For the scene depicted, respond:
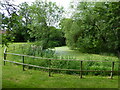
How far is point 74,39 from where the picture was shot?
1153 cm

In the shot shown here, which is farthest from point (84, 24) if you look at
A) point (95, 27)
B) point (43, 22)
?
point (43, 22)

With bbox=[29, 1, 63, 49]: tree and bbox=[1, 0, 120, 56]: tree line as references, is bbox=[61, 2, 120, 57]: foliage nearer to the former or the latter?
bbox=[1, 0, 120, 56]: tree line

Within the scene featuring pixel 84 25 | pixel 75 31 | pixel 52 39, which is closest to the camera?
pixel 52 39

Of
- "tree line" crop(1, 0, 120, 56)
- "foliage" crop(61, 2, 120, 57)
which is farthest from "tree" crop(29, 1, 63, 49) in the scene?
"foliage" crop(61, 2, 120, 57)

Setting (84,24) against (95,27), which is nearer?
(95,27)

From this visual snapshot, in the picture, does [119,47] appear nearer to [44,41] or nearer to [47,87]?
[44,41]

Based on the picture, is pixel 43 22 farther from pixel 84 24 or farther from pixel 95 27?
pixel 95 27

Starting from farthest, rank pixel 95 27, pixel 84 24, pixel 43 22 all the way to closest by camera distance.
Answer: pixel 84 24, pixel 95 27, pixel 43 22

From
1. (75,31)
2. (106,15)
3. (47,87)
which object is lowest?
(47,87)

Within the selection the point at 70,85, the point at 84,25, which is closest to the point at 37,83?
the point at 70,85

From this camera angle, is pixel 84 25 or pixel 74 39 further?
pixel 74 39

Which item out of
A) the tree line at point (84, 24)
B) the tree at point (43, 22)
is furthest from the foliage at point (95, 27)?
the tree at point (43, 22)

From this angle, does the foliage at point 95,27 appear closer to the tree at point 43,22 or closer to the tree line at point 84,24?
the tree line at point 84,24

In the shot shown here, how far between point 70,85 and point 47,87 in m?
0.51
